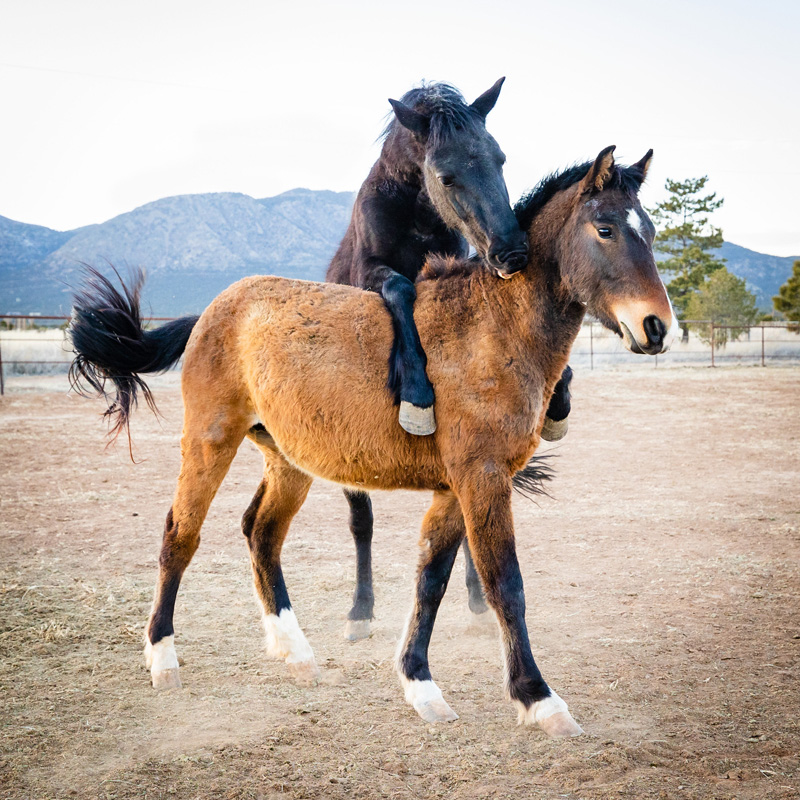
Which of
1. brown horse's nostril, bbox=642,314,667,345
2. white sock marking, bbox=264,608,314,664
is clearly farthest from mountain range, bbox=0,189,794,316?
brown horse's nostril, bbox=642,314,667,345

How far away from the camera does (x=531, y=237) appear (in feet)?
11.9

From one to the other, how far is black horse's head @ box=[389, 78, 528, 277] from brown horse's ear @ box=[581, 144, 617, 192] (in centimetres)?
39

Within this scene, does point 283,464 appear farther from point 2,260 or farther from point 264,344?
point 2,260

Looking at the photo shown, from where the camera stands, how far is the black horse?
3.52m

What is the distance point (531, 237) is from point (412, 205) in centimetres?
104

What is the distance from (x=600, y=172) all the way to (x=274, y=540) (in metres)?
2.86

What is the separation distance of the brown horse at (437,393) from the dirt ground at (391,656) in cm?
30

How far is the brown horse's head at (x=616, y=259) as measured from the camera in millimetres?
3115

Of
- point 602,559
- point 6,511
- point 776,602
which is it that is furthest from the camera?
point 6,511

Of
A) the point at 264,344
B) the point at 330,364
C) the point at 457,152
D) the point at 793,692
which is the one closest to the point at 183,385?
the point at 264,344

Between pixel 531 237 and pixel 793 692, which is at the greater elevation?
pixel 531 237

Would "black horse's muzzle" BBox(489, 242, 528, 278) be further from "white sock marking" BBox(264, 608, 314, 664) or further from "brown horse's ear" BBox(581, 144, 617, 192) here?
"white sock marking" BBox(264, 608, 314, 664)

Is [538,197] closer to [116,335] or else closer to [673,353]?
[116,335]

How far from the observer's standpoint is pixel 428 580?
12.4 ft
